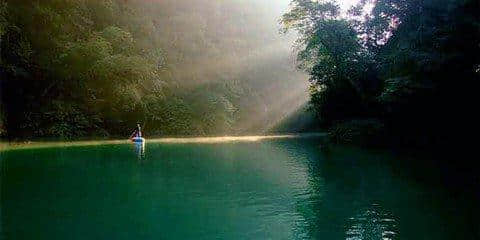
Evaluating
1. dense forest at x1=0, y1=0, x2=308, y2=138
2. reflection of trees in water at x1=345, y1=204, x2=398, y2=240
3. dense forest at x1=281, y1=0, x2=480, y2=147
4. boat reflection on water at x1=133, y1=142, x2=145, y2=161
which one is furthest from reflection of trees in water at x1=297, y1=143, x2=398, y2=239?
dense forest at x1=0, y1=0, x2=308, y2=138

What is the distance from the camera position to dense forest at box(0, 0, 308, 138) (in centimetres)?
Answer: 3872

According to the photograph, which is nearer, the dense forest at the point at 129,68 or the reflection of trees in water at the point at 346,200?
the reflection of trees in water at the point at 346,200

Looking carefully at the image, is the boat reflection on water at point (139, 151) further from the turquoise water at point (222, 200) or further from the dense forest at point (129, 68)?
the dense forest at point (129, 68)

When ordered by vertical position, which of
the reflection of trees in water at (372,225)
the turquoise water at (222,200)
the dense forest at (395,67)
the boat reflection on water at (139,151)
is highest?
the dense forest at (395,67)

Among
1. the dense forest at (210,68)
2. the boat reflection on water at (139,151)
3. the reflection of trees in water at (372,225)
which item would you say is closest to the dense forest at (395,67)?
the dense forest at (210,68)

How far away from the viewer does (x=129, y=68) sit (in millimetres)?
42156

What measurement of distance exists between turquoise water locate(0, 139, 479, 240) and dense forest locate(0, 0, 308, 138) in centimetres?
1690

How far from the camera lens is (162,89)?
50.2 meters

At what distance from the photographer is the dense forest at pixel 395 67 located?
21.2 meters

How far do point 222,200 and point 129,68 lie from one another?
3013 centimetres

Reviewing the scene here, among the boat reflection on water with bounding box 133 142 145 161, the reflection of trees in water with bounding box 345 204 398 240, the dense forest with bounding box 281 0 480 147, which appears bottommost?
the reflection of trees in water with bounding box 345 204 398 240

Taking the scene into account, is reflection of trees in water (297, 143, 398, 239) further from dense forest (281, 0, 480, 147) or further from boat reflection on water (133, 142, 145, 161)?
boat reflection on water (133, 142, 145, 161)

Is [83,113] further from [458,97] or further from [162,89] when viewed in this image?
[458,97]

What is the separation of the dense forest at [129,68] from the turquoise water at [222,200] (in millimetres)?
16903
